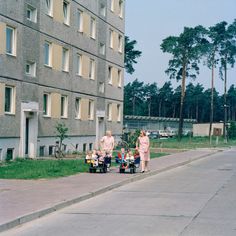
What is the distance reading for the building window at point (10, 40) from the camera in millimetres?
29172

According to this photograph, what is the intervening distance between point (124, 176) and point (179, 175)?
367 cm

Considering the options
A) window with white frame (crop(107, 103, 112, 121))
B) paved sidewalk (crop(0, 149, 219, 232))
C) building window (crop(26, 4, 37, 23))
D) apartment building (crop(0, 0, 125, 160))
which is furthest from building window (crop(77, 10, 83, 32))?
paved sidewalk (crop(0, 149, 219, 232))

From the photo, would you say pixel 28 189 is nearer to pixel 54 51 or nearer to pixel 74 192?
pixel 74 192

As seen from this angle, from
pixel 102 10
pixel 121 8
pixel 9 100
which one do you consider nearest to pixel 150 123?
pixel 121 8

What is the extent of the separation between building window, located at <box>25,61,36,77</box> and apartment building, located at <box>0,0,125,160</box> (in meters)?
0.04

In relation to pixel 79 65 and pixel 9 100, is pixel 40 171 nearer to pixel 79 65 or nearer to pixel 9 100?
pixel 9 100

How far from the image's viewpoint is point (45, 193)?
1515 cm

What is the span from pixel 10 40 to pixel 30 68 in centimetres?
304

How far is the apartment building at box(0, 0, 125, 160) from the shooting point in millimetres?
29500

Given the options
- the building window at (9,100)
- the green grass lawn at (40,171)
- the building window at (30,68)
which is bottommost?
the green grass lawn at (40,171)

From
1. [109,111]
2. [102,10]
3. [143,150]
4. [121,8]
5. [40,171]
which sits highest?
[121,8]

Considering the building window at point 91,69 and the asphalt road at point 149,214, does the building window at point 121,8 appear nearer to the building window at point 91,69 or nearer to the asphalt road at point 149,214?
the building window at point 91,69

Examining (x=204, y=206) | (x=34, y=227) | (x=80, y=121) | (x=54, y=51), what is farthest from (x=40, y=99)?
(x=34, y=227)

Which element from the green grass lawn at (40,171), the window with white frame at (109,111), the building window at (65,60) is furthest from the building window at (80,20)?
the green grass lawn at (40,171)
